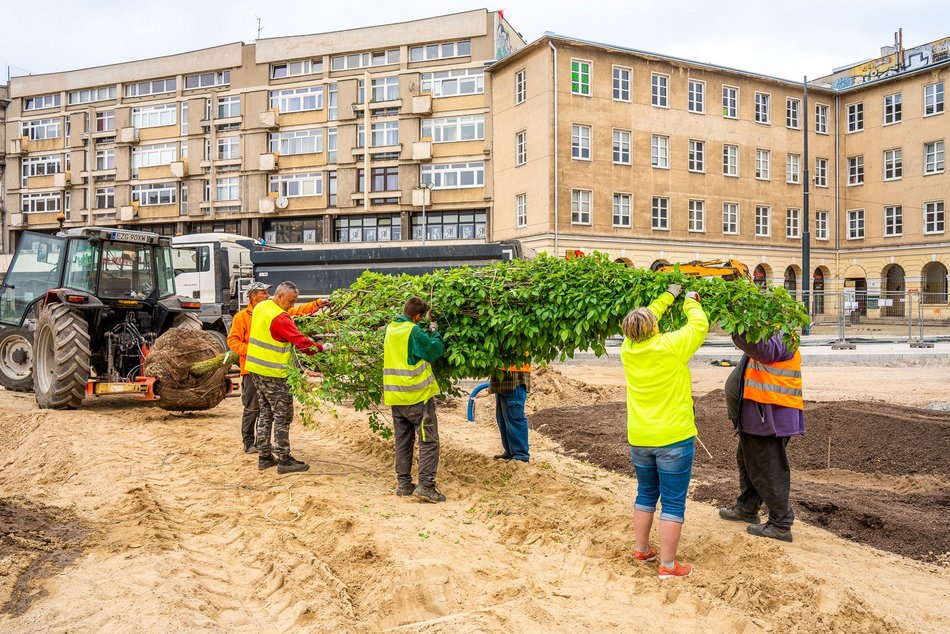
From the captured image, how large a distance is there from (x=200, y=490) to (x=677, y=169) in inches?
1328

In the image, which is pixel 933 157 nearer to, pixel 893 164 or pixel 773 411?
pixel 893 164

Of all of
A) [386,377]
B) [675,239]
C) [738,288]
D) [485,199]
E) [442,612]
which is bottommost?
[442,612]

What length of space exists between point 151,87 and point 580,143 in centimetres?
2773

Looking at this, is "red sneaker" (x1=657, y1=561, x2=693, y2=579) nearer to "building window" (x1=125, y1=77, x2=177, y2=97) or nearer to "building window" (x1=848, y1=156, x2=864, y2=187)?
"building window" (x1=848, y1=156, x2=864, y2=187)

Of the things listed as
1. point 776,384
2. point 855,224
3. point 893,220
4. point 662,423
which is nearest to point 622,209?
point 855,224

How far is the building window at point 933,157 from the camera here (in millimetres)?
38938

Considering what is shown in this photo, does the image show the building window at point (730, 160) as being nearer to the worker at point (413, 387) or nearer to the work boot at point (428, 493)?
the worker at point (413, 387)

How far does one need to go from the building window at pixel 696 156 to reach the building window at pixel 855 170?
10.3 m

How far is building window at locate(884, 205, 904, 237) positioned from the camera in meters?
40.4

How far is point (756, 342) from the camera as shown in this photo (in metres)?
5.66

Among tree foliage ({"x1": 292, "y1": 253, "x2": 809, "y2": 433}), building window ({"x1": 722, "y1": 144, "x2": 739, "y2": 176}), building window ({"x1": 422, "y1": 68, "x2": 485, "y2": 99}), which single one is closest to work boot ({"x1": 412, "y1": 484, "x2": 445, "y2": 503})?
tree foliage ({"x1": 292, "y1": 253, "x2": 809, "y2": 433})

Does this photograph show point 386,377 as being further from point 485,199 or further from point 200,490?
point 485,199

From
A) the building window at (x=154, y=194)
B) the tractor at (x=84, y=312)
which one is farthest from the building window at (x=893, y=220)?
the building window at (x=154, y=194)

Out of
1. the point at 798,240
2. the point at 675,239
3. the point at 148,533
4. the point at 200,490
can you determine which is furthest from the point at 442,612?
the point at 798,240
